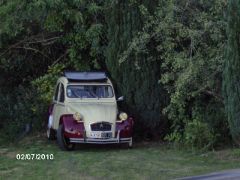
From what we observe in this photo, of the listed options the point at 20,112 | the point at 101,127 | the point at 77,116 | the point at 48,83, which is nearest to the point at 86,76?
the point at 77,116

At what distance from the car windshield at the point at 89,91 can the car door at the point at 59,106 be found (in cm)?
26

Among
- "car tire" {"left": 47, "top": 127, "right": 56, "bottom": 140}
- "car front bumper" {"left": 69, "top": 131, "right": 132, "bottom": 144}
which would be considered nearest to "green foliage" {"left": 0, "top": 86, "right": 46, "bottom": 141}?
"car tire" {"left": 47, "top": 127, "right": 56, "bottom": 140}

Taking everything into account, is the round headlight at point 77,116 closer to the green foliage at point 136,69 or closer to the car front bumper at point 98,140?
the car front bumper at point 98,140

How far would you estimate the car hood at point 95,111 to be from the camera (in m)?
12.5

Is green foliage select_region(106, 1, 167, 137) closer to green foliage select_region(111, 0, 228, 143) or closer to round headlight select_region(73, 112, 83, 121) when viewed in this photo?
green foliage select_region(111, 0, 228, 143)

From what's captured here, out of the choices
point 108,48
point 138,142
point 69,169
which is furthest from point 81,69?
point 69,169

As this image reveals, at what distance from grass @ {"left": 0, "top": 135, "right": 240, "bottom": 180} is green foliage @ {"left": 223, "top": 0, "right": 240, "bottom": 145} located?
0.74 meters

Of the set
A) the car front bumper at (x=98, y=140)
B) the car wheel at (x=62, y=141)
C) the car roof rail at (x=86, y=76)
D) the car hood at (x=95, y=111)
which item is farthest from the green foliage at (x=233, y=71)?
the car wheel at (x=62, y=141)

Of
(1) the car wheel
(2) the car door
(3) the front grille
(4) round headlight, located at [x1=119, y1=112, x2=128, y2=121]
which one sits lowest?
(1) the car wheel

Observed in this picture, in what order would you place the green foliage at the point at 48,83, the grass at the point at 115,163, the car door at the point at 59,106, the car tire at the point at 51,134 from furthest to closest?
the green foliage at the point at 48,83
the car tire at the point at 51,134
the car door at the point at 59,106
the grass at the point at 115,163

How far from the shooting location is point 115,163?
10867 millimetres

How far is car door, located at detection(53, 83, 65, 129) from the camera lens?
13.3 m

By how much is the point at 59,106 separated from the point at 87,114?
3.87 feet

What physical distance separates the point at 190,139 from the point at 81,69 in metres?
4.43
